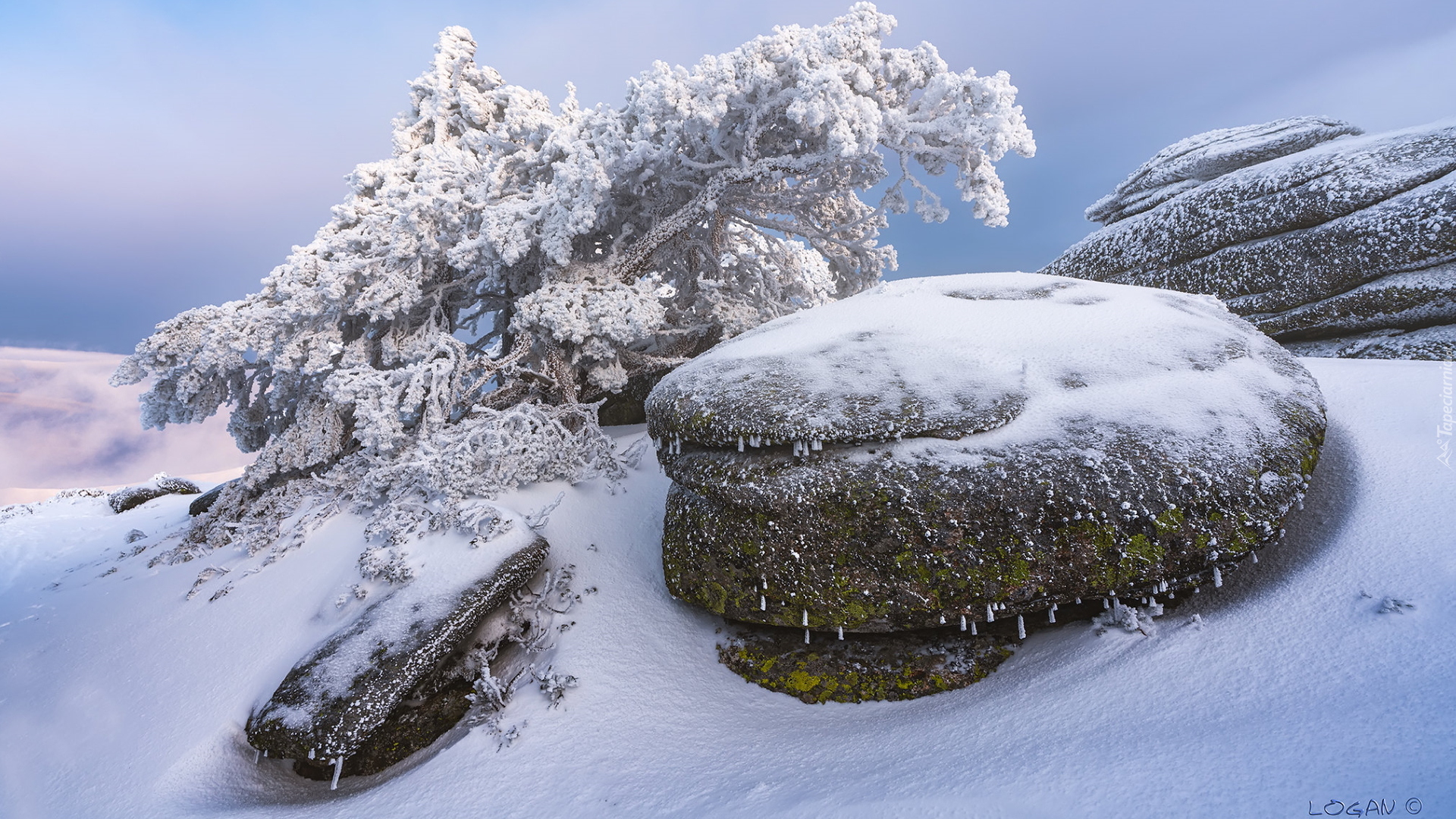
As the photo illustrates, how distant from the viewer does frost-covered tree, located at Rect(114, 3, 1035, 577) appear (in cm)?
632

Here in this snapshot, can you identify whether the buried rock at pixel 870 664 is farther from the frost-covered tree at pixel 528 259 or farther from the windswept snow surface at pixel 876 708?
the frost-covered tree at pixel 528 259

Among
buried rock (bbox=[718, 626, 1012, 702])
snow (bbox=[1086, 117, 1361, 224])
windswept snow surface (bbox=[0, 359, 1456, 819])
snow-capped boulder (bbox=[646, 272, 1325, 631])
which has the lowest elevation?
buried rock (bbox=[718, 626, 1012, 702])

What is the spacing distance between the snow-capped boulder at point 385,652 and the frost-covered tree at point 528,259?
102 cm

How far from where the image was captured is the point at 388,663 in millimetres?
3900

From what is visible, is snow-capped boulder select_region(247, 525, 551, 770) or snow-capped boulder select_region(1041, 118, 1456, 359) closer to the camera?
snow-capped boulder select_region(247, 525, 551, 770)

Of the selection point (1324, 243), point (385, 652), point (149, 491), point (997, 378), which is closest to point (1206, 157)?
point (1324, 243)

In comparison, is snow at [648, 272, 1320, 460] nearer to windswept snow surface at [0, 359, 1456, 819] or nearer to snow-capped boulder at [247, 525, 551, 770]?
windswept snow surface at [0, 359, 1456, 819]

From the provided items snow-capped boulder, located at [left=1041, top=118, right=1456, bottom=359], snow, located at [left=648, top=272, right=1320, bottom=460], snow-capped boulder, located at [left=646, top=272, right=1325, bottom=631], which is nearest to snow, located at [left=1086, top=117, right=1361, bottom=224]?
snow-capped boulder, located at [left=1041, top=118, right=1456, bottom=359]

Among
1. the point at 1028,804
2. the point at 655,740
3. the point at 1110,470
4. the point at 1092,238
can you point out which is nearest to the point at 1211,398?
the point at 1110,470

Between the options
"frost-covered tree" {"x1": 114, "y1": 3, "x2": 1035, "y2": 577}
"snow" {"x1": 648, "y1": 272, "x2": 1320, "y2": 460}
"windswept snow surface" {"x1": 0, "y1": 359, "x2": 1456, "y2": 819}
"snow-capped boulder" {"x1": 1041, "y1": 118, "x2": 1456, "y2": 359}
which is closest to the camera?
"windswept snow surface" {"x1": 0, "y1": 359, "x2": 1456, "y2": 819}

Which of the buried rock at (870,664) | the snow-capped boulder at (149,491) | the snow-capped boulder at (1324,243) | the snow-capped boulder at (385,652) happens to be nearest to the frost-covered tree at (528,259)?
the snow-capped boulder at (385,652)

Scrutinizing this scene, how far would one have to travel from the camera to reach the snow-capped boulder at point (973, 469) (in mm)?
3391

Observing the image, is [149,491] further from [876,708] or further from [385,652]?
[876,708]

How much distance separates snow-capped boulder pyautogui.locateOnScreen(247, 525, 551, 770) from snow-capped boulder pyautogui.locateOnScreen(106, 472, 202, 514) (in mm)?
12134
